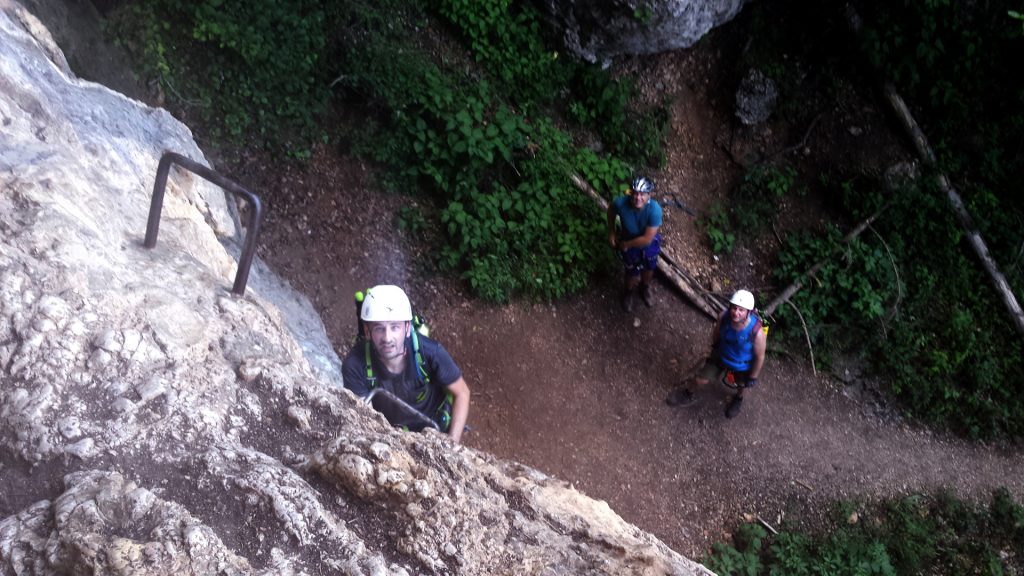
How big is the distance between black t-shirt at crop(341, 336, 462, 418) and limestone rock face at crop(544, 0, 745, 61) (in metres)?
6.33

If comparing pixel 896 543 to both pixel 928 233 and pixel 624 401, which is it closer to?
pixel 624 401

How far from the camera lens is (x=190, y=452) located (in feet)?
7.02

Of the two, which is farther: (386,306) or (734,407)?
(734,407)

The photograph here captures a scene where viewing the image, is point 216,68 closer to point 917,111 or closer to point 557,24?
point 557,24

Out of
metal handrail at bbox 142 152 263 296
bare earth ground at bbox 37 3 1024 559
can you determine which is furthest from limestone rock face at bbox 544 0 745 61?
metal handrail at bbox 142 152 263 296

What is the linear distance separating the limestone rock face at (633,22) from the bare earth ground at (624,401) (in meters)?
3.06

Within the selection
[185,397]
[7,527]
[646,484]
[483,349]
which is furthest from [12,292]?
[646,484]

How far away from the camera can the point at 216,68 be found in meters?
7.03

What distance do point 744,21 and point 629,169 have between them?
337 cm

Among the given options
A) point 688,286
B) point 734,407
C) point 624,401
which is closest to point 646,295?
point 688,286

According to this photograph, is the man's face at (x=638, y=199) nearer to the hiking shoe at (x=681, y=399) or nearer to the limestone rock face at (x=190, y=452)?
the hiking shoe at (x=681, y=399)

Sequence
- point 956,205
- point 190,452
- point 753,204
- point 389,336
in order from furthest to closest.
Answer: point 753,204, point 956,205, point 389,336, point 190,452

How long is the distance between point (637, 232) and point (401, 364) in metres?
3.92

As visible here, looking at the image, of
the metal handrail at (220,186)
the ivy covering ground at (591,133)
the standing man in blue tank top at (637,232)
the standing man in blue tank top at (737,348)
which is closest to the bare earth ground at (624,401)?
the ivy covering ground at (591,133)
